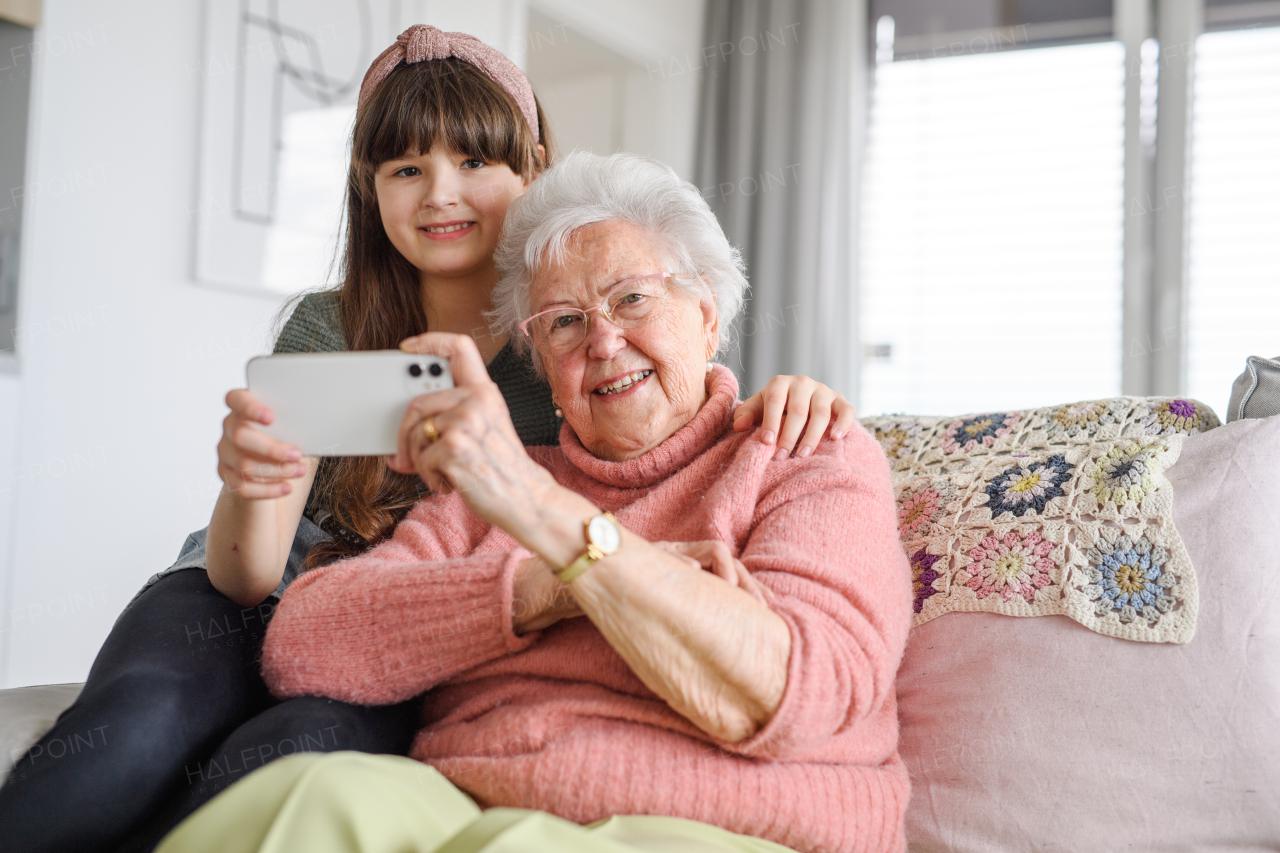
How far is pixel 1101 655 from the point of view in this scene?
1.13 metres

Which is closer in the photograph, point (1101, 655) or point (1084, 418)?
point (1101, 655)

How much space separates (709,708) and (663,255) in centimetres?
62

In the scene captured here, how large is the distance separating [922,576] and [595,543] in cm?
60

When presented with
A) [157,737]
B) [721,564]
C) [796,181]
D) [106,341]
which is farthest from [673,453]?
[796,181]

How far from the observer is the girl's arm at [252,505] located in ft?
3.35

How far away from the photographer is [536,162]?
171 centimetres

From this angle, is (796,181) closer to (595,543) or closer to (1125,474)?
(1125,474)

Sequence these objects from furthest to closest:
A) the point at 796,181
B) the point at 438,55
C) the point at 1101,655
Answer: the point at 796,181, the point at 438,55, the point at 1101,655

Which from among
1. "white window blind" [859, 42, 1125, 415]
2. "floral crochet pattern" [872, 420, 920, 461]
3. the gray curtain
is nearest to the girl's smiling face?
"floral crochet pattern" [872, 420, 920, 461]

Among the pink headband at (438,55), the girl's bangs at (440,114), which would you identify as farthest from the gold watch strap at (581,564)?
the pink headband at (438,55)

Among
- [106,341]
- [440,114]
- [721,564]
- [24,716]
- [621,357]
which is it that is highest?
[440,114]

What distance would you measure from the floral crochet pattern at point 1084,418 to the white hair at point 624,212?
50cm

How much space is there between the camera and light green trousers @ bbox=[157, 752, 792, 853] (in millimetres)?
787

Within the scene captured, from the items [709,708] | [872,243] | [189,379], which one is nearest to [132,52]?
[189,379]
